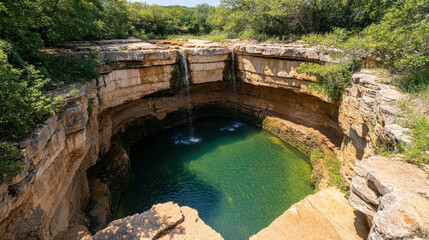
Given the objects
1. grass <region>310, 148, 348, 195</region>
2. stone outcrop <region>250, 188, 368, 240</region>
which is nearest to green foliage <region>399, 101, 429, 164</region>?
stone outcrop <region>250, 188, 368, 240</region>

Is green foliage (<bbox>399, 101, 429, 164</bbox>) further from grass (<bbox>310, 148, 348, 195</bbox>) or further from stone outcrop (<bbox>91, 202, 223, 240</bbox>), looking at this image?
stone outcrop (<bbox>91, 202, 223, 240</bbox>)

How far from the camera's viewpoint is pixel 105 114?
838cm

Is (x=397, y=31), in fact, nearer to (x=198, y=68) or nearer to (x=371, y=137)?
(x=371, y=137)

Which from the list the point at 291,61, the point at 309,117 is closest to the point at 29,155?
the point at 291,61

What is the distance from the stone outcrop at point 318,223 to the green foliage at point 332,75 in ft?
11.9

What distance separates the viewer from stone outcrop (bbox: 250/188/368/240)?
4.53 meters

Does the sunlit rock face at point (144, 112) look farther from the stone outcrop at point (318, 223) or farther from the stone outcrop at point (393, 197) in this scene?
the stone outcrop at point (318, 223)

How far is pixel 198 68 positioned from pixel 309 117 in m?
5.30

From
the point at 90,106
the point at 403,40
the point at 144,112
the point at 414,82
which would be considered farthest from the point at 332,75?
the point at 144,112

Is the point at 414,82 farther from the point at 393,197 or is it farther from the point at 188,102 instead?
the point at 188,102

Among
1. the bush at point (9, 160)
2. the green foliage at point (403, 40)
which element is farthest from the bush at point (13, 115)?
the green foliage at point (403, 40)

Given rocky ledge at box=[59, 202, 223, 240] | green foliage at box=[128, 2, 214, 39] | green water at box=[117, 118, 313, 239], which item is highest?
green foliage at box=[128, 2, 214, 39]

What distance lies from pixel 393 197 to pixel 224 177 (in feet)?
→ 19.0

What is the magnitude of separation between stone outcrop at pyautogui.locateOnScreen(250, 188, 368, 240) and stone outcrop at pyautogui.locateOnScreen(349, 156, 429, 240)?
5.62 ft
